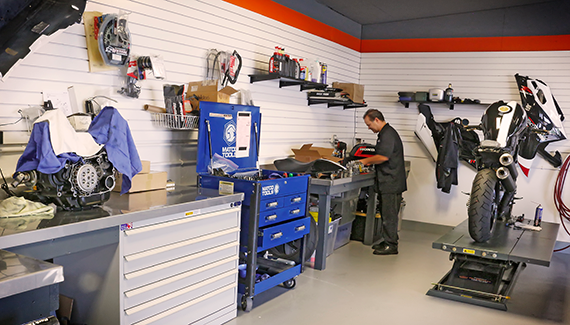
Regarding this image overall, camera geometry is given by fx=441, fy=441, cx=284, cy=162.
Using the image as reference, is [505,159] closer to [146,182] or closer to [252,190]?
[252,190]

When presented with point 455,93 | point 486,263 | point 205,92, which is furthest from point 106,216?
point 455,93

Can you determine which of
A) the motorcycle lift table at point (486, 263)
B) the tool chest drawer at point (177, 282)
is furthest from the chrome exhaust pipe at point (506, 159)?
the tool chest drawer at point (177, 282)

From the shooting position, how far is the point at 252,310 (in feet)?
11.3

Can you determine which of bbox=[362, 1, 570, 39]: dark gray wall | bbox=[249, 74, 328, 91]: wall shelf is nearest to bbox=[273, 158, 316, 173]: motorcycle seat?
bbox=[249, 74, 328, 91]: wall shelf

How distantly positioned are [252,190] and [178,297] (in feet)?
3.06

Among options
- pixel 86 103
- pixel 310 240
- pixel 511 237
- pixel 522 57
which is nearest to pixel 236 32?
pixel 86 103

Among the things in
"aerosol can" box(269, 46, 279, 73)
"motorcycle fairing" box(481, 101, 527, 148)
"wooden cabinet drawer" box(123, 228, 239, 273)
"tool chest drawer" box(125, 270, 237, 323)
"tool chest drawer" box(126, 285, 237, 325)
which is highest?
"aerosol can" box(269, 46, 279, 73)

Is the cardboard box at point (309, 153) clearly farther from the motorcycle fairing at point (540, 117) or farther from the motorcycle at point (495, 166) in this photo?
the motorcycle fairing at point (540, 117)

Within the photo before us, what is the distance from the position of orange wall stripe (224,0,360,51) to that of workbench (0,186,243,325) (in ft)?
8.09

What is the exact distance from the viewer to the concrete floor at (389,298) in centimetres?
343

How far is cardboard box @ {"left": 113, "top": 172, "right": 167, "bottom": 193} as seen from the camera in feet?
9.73

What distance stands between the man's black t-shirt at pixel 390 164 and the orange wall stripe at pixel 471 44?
7.02 ft

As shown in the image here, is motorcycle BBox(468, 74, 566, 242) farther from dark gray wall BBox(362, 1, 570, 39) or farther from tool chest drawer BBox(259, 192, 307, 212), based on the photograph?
dark gray wall BBox(362, 1, 570, 39)

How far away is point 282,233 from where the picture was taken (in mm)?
3588
